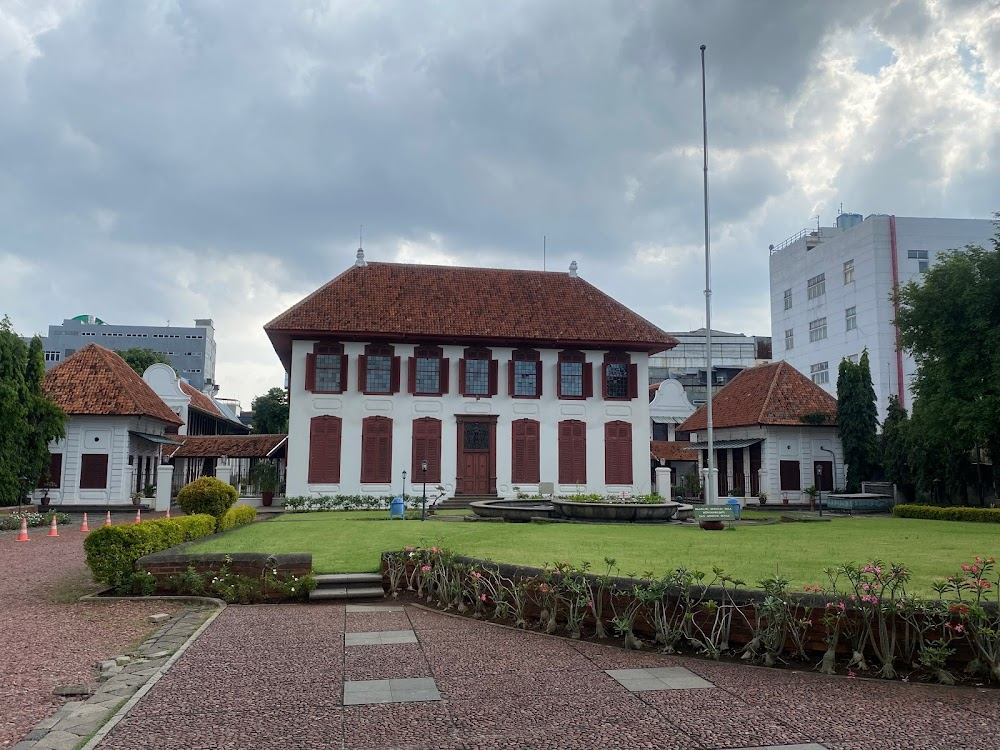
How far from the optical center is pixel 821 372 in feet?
166

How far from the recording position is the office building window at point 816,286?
50.2 m

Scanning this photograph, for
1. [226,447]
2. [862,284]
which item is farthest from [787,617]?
[862,284]

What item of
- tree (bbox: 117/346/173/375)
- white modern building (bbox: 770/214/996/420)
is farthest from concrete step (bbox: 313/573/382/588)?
tree (bbox: 117/346/173/375)

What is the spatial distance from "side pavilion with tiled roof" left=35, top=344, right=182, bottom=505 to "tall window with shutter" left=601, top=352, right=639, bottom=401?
701 inches

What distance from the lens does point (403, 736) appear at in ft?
15.7

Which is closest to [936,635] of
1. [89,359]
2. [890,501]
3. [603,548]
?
[603,548]

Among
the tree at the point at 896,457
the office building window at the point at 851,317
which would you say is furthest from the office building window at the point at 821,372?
the tree at the point at 896,457

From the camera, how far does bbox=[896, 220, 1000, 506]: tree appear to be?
76.3 ft

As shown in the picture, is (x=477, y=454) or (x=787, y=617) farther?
(x=477, y=454)

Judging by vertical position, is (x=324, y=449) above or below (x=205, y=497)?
above

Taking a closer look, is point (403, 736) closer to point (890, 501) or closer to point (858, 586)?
point (858, 586)

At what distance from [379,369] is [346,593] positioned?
18163 millimetres

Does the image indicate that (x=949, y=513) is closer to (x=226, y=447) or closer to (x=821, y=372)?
(x=821, y=372)

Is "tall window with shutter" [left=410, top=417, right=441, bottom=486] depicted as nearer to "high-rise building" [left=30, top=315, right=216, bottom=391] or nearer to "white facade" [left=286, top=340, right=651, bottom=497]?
"white facade" [left=286, top=340, right=651, bottom=497]
